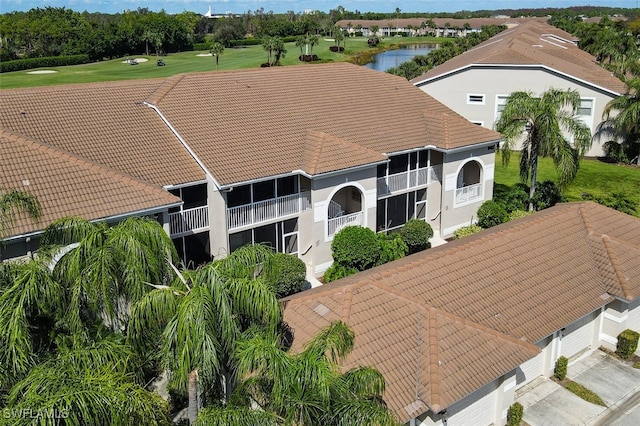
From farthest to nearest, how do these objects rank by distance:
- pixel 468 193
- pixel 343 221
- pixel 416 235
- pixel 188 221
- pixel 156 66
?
1. pixel 156 66
2. pixel 468 193
3. pixel 416 235
4. pixel 343 221
5. pixel 188 221

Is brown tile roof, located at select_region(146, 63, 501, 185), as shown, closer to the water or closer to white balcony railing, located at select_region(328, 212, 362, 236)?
white balcony railing, located at select_region(328, 212, 362, 236)

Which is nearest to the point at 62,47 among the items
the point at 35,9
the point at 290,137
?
the point at 35,9

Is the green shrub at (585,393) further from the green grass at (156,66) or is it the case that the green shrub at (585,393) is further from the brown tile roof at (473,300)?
the green grass at (156,66)

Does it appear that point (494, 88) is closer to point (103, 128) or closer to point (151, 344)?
point (103, 128)

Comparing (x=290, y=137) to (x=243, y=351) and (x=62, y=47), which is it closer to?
(x=243, y=351)

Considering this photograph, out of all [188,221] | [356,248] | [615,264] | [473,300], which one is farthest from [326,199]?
[615,264]

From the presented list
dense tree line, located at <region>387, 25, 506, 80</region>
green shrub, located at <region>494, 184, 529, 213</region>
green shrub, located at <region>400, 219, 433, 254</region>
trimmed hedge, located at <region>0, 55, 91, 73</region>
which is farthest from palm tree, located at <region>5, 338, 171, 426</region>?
trimmed hedge, located at <region>0, 55, 91, 73</region>
